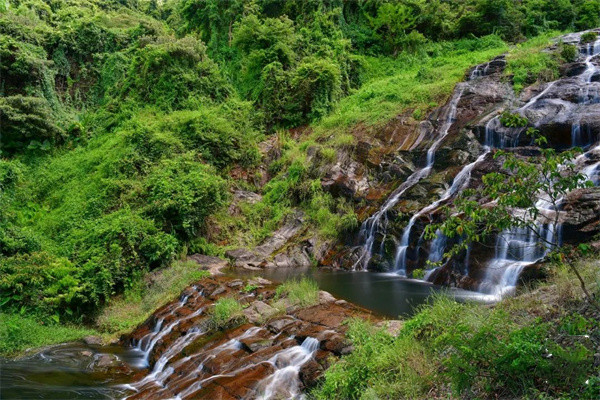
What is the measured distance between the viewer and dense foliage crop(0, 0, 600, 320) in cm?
1323

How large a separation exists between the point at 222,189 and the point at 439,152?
7991mm

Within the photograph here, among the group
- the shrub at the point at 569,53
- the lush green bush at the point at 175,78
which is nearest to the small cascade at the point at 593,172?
the shrub at the point at 569,53

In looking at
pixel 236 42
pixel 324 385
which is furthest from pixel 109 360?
pixel 236 42

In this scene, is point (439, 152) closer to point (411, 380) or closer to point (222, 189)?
point (222, 189)

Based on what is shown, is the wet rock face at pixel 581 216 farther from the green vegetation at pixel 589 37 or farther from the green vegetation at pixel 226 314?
the green vegetation at pixel 589 37

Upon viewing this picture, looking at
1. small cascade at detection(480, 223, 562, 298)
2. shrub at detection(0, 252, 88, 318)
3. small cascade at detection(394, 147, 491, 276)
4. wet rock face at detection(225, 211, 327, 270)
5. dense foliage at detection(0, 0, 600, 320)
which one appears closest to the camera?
small cascade at detection(480, 223, 562, 298)

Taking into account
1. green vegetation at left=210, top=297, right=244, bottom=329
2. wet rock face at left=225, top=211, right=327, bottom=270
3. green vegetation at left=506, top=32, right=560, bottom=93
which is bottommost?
wet rock face at left=225, top=211, right=327, bottom=270

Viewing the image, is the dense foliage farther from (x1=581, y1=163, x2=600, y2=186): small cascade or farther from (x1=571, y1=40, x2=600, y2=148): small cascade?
(x1=581, y1=163, x2=600, y2=186): small cascade

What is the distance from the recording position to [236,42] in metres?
25.0

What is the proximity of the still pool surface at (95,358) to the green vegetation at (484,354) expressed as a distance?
2068mm

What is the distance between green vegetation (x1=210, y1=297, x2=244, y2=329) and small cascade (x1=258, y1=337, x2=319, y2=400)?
75.5 inches

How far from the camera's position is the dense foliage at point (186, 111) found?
43.4 ft

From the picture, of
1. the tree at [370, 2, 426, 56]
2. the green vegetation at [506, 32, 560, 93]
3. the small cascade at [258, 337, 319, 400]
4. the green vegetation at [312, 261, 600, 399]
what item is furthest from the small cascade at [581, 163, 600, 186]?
the tree at [370, 2, 426, 56]

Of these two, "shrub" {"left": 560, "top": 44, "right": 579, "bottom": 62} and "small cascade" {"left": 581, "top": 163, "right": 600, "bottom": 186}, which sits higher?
"shrub" {"left": 560, "top": 44, "right": 579, "bottom": 62}
